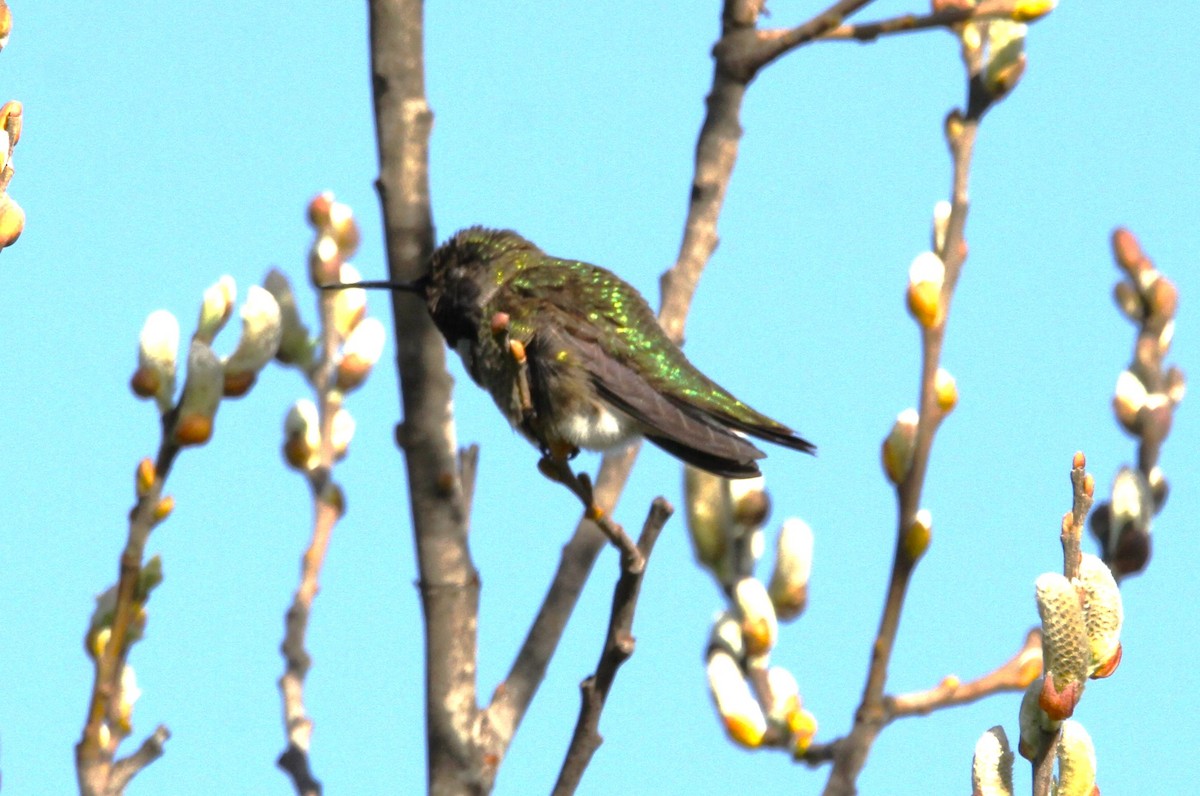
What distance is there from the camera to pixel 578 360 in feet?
14.7

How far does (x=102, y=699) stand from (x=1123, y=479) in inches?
88.9

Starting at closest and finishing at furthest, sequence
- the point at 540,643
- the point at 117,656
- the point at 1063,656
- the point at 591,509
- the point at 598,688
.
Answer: the point at 1063,656 < the point at 598,688 < the point at 591,509 < the point at 117,656 < the point at 540,643

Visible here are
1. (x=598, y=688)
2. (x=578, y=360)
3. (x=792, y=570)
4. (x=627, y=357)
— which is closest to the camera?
(x=598, y=688)

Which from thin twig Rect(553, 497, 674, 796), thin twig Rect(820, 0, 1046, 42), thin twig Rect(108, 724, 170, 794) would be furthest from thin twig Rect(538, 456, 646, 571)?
thin twig Rect(820, 0, 1046, 42)

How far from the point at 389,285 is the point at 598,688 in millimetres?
1138

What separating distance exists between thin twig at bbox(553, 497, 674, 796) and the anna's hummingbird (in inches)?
37.1

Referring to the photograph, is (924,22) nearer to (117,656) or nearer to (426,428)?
(426,428)

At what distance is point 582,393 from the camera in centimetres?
440

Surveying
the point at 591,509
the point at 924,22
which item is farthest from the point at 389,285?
the point at 924,22

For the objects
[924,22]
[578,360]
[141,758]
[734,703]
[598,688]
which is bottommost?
[141,758]

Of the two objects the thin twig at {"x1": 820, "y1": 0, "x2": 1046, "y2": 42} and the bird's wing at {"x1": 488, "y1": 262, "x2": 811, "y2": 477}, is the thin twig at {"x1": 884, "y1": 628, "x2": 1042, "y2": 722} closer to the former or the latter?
the bird's wing at {"x1": 488, "y1": 262, "x2": 811, "y2": 477}

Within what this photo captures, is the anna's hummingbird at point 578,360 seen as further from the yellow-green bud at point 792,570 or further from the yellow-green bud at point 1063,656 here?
the yellow-green bud at point 1063,656

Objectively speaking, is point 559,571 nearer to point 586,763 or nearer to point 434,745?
point 434,745

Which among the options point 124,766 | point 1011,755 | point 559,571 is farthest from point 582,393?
point 1011,755
